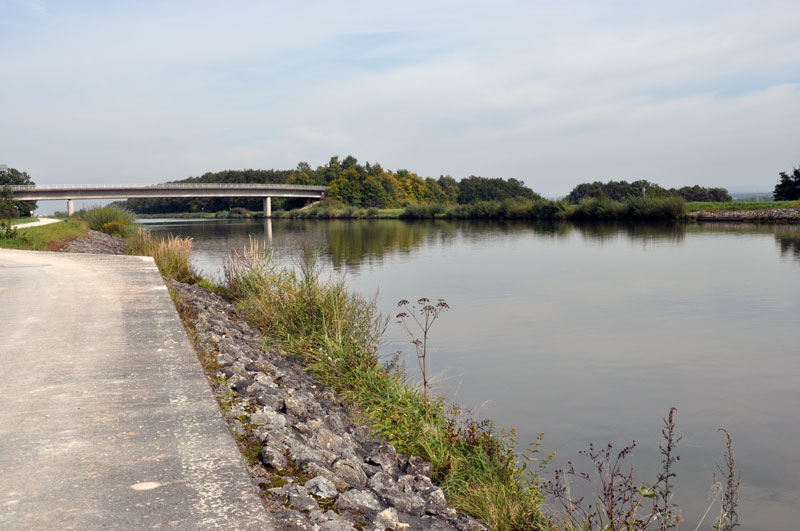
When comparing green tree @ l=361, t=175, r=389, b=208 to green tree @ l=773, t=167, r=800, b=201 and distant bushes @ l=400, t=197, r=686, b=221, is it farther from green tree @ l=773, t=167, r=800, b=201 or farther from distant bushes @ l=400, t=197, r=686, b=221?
green tree @ l=773, t=167, r=800, b=201

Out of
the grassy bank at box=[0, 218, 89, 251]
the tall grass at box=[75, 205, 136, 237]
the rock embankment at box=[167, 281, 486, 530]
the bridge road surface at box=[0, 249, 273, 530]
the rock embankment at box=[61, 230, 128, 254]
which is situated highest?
the tall grass at box=[75, 205, 136, 237]

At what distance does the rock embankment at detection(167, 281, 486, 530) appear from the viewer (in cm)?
401

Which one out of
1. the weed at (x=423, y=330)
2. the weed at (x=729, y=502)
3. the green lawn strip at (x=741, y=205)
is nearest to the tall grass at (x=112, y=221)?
the weed at (x=423, y=330)

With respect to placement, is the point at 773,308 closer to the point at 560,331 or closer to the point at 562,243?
the point at 560,331

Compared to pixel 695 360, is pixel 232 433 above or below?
above

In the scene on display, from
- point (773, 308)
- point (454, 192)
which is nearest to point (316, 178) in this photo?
point (454, 192)

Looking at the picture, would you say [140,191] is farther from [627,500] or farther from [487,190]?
[627,500]

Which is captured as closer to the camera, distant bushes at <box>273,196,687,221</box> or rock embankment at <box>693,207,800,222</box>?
rock embankment at <box>693,207,800,222</box>

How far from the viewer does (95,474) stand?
3689 millimetres

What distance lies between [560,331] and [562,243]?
24514mm

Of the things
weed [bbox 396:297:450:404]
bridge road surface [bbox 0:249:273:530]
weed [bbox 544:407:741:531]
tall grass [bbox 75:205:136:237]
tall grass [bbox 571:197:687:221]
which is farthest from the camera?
tall grass [bbox 571:197:687:221]

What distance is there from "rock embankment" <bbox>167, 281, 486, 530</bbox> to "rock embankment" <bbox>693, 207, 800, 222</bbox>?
50.0 meters

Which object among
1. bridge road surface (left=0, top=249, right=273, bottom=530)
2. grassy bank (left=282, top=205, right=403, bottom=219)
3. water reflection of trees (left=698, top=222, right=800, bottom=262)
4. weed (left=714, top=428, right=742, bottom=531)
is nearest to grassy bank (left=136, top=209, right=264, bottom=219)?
grassy bank (left=282, top=205, right=403, bottom=219)

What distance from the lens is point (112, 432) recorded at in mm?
4312
